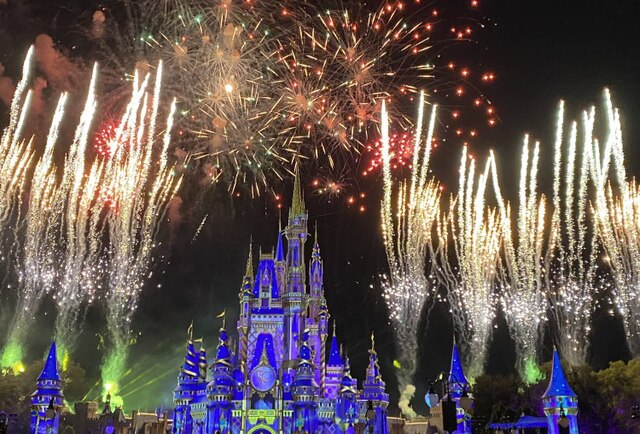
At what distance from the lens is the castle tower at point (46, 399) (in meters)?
53.2

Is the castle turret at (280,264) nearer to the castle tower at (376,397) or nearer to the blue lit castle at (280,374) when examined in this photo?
the blue lit castle at (280,374)

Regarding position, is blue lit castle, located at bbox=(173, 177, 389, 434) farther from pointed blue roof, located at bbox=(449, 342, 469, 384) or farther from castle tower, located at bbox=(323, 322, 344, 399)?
pointed blue roof, located at bbox=(449, 342, 469, 384)

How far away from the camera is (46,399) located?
55469 mm

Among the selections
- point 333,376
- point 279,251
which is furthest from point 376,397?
point 279,251

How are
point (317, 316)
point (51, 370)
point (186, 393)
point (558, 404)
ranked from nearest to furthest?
point (558, 404), point (51, 370), point (186, 393), point (317, 316)

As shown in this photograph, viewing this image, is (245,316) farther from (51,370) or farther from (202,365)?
(51,370)

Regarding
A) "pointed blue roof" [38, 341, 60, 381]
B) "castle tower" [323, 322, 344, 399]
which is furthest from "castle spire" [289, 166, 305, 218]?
"pointed blue roof" [38, 341, 60, 381]

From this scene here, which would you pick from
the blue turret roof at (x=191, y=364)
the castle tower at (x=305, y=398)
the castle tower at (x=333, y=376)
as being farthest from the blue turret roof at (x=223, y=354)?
the castle tower at (x=333, y=376)

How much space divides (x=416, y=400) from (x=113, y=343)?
41.4m

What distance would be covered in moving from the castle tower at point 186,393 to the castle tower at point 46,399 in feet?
43.9

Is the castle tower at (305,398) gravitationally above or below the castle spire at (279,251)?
below

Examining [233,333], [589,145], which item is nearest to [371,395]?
[233,333]

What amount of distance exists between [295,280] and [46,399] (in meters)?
29.0

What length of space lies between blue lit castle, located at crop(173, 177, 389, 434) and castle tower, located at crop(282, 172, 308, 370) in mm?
113
